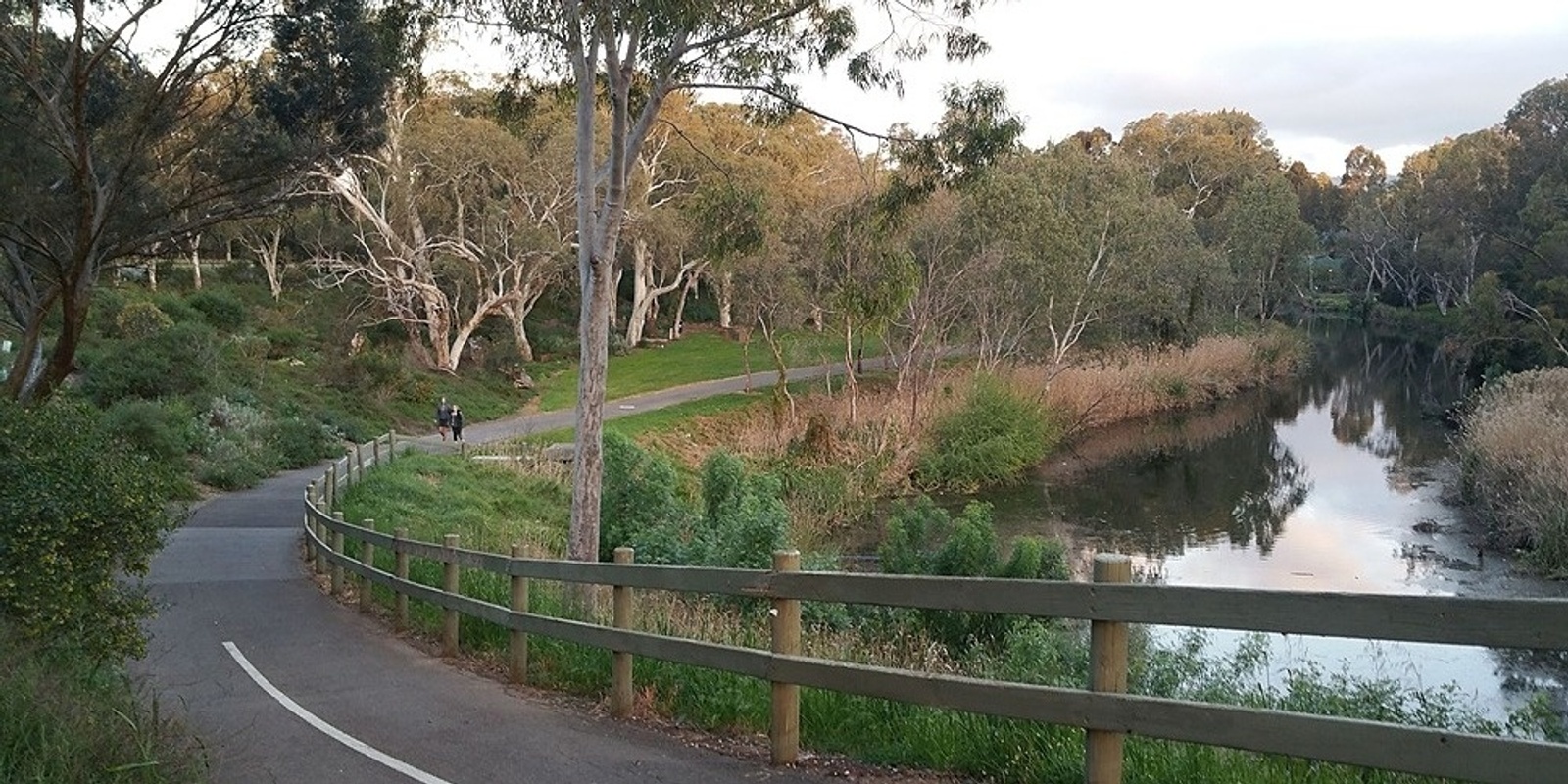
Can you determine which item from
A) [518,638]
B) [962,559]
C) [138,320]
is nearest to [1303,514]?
[962,559]

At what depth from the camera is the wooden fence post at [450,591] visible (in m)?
10.9

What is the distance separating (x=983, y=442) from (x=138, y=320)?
84.6ft

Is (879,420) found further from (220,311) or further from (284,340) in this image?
(220,311)

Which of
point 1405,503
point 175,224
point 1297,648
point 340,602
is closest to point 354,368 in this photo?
point 175,224

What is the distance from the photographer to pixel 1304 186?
120375 mm

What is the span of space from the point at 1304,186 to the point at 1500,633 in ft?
416

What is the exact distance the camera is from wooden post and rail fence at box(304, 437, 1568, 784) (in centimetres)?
389

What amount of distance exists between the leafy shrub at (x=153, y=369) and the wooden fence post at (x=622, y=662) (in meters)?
28.9

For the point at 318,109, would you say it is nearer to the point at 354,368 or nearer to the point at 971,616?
the point at 971,616

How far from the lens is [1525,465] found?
25.1m

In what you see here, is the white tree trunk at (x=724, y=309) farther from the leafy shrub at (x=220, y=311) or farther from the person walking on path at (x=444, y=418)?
the leafy shrub at (x=220, y=311)

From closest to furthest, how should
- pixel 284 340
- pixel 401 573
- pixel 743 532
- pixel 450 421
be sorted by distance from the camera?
pixel 401 573 < pixel 743 532 < pixel 450 421 < pixel 284 340

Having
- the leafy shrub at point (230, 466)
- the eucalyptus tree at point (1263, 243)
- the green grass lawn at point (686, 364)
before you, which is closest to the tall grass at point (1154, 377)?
the eucalyptus tree at point (1263, 243)

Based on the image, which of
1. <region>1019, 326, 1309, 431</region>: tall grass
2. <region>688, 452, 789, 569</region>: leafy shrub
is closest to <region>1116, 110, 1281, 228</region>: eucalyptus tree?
<region>1019, 326, 1309, 431</region>: tall grass
